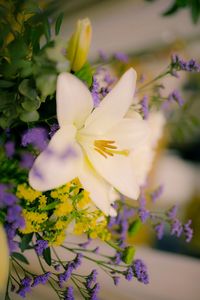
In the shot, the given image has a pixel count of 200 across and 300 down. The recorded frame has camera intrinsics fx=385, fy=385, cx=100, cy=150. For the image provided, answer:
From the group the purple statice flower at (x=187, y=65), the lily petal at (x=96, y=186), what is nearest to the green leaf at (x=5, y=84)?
the lily petal at (x=96, y=186)

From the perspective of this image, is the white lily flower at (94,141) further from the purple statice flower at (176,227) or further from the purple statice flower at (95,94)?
the purple statice flower at (176,227)

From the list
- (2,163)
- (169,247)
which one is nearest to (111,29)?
(169,247)

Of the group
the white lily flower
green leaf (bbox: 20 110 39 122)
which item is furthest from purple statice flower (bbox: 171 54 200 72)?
green leaf (bbox: 20 110 39 122)

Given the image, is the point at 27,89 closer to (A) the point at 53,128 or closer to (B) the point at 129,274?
(A) the point at 53,128

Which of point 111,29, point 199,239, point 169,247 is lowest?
point 169,247

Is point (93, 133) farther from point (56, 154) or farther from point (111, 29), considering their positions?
point (111, 29)

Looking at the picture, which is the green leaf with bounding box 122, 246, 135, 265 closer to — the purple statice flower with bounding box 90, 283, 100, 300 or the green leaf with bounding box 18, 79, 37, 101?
the purple statice flower with bounding box 90, 283, 100, 300

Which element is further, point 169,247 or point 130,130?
point 169,247
